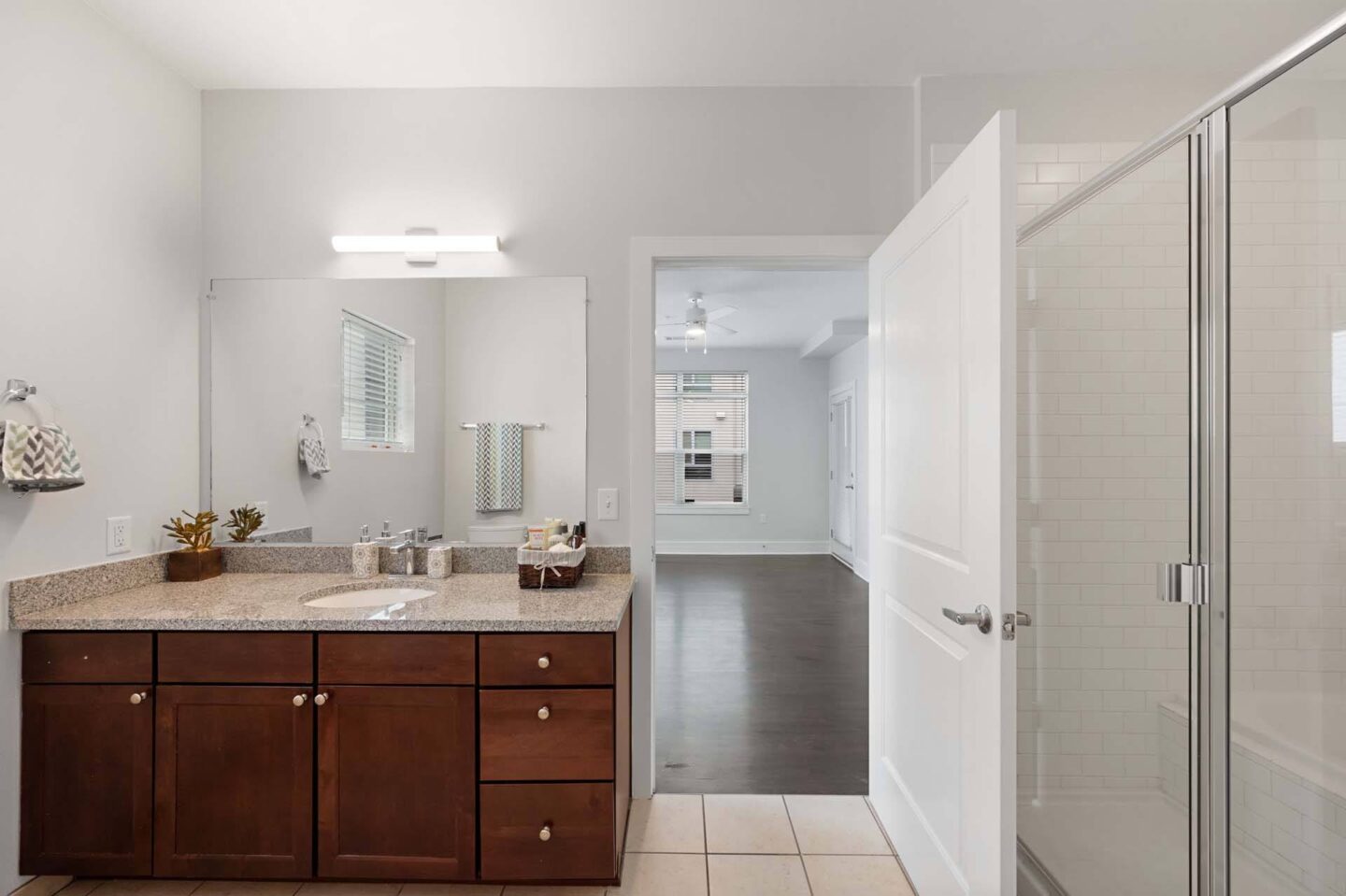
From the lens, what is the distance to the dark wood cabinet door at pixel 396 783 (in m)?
1.81

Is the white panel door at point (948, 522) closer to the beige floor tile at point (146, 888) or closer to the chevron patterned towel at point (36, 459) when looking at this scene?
the beige floor tile at point (146, 888)

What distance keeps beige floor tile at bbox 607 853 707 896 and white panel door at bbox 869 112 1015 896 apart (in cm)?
63

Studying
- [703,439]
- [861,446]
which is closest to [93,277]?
[861,446]

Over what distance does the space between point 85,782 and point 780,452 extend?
7.69 meters

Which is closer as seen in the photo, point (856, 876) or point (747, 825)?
point (856, 876)

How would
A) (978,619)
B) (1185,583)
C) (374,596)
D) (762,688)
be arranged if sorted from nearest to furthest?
(978,619) → (1185,583) → (374,596) → (762,688)

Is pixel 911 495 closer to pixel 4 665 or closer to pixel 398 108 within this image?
pixel 398 108

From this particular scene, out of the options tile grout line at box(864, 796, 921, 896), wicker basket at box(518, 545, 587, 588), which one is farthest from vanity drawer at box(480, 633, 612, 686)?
tile grout line at box(864, 796, 921, 896)

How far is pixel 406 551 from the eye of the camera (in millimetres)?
2395

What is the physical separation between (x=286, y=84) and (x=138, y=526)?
1.62m

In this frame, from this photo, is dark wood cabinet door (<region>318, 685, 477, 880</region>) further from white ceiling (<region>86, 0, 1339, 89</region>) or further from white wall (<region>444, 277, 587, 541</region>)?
white ceiling (<region>86, 0, 1339, 89</region>)

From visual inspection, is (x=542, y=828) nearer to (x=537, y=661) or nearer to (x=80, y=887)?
(x=537, y=661)

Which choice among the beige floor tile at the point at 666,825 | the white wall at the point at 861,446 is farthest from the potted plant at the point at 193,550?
the white wall at the point at 861,446

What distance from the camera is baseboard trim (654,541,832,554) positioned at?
8.85 metres
